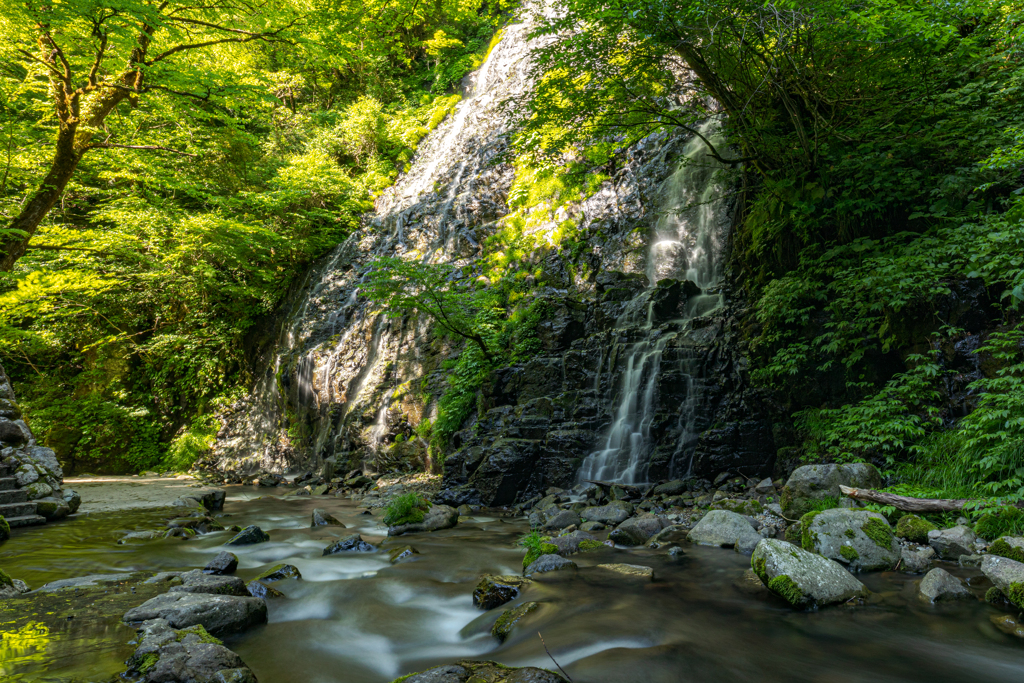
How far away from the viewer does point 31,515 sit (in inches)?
278

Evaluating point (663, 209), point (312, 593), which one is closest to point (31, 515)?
point (312, 593)

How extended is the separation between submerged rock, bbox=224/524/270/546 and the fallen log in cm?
681

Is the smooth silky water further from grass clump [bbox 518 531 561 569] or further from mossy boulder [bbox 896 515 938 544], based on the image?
mossy boulder [bbox 896 515 938 544]

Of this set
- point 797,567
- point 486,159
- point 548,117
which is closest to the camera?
point 797,567

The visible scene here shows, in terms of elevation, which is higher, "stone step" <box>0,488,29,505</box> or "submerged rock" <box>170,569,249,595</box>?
"submerged rock" <box>170,569,249,595</box>

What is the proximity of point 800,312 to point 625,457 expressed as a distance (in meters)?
3.37

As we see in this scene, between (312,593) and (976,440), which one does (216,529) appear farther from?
(976,440)

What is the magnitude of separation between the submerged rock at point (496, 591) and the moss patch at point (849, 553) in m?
2.72

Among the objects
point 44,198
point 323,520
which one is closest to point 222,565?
point 323,520

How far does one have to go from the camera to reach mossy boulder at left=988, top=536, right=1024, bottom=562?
149 inches

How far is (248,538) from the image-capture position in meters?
6.35

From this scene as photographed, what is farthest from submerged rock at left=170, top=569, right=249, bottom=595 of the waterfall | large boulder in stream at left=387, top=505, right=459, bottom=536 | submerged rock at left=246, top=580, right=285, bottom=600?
the waterfall

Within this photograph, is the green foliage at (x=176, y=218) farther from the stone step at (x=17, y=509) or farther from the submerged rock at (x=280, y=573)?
the submerged rock at (x=280, y=573)

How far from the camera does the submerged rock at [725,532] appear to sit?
523cm
